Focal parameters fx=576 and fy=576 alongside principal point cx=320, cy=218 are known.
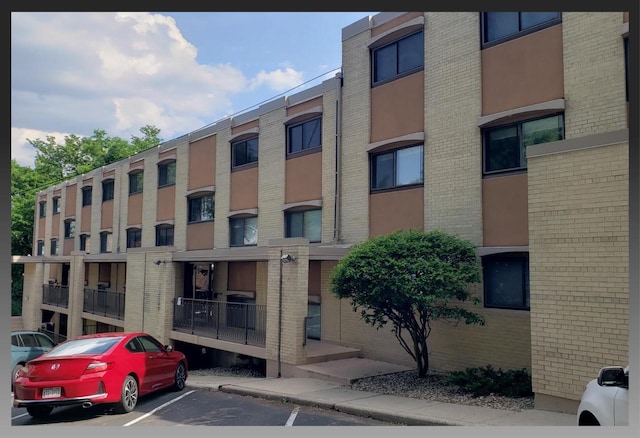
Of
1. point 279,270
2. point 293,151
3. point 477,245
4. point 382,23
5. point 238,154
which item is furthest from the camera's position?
point 238,154

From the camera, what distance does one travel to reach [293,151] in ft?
62.8

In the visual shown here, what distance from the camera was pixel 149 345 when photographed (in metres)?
12.4

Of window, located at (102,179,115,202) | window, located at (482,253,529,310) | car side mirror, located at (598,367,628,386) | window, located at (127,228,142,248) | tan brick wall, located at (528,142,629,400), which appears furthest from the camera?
window, located at (102,179,115,202)

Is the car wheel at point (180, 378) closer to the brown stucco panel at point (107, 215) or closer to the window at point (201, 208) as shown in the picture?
the window at point (201, 208)

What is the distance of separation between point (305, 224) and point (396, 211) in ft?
Result: 13.6

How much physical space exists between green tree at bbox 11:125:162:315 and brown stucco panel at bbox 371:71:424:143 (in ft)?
124

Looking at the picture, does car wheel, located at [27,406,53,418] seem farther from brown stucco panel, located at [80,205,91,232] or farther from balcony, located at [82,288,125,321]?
brown stucco panel, located at [80,205,91,232]

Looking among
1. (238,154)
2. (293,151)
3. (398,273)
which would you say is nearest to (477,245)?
(398,273)

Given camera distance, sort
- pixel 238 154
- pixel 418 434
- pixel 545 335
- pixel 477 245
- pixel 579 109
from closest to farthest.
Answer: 1. pixel 418 434
2. pixel 545 335
3. pixel 579 109
4. pixel 477 245
5. pixel 238 154

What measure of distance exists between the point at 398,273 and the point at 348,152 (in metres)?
6.11

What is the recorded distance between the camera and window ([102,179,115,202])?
32.5 metres

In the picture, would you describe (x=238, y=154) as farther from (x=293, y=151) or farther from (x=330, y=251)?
(x=330, y=251)

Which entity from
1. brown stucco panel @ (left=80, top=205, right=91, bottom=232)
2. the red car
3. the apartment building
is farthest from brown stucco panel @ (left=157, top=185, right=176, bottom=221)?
the red car

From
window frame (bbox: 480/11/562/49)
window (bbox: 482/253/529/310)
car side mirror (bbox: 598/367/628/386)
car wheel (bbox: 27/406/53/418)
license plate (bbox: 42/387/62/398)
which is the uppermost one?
window frame (bbox: 480/11/562/49)
